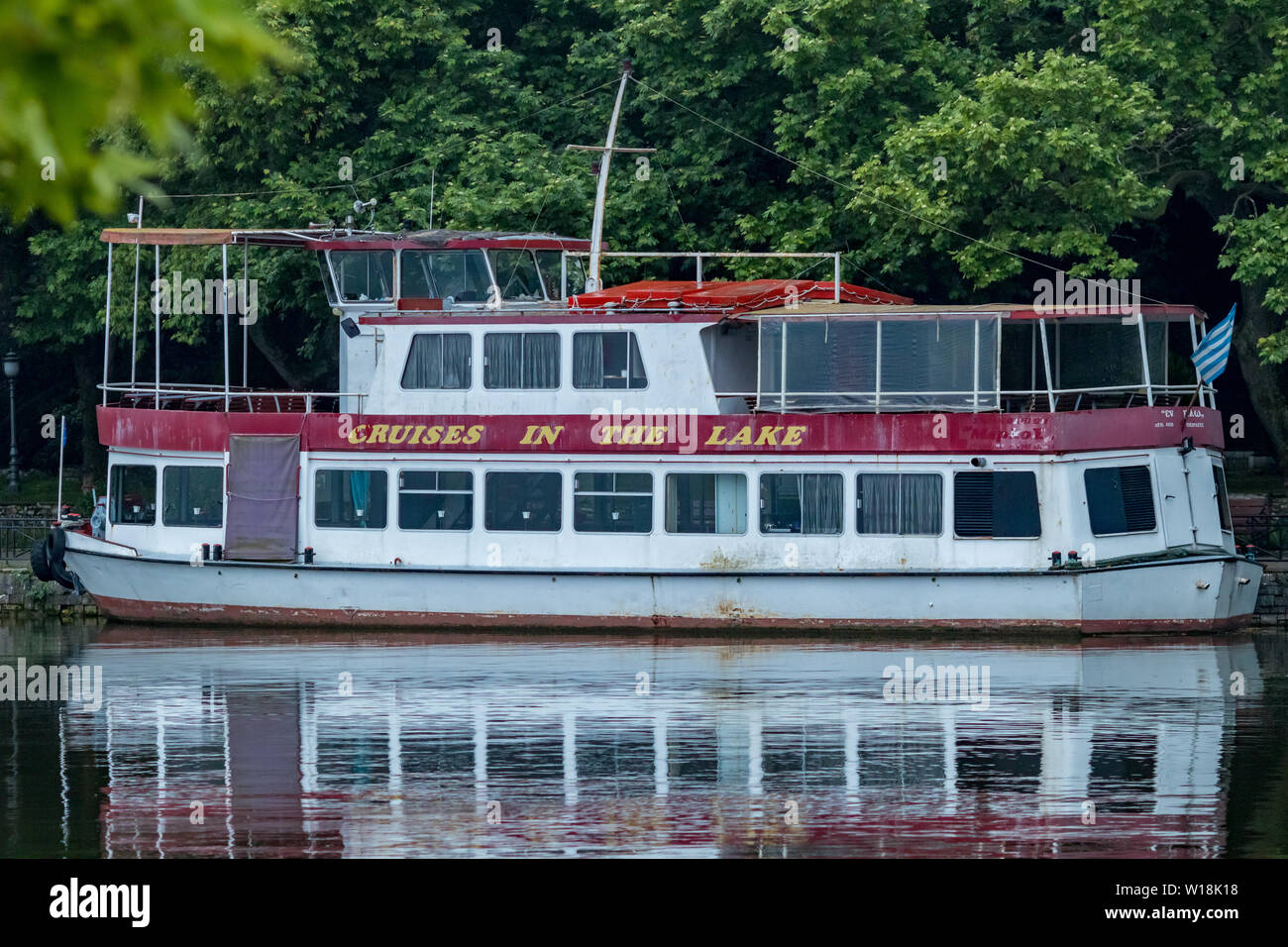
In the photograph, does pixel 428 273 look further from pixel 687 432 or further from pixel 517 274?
pixel 687 432

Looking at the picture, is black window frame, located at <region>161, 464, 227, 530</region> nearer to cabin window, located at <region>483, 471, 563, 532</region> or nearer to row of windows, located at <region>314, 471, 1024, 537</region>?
row of windows, located at <region>314, 471, 1024, 537</region>

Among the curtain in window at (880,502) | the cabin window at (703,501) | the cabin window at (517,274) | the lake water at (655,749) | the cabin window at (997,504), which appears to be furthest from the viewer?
the cabin window at (517,274)

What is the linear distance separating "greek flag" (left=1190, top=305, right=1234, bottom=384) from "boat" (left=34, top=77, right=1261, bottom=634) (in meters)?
0.53

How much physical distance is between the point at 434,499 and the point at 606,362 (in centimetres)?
349

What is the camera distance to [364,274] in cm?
2823

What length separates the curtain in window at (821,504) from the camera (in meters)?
26.1

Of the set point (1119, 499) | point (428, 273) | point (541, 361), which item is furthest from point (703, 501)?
point (1119, 499)

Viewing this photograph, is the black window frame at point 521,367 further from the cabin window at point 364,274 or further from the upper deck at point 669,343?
the cabin window at point 364,274

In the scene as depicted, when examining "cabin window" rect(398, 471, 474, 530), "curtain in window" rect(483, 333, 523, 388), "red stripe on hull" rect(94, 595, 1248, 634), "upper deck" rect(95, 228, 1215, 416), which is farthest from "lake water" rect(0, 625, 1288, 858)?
"curtain in window" rect(483, 333, 523, 388)

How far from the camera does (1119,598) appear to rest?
25.1 metres

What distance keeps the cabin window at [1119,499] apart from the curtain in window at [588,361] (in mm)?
7419

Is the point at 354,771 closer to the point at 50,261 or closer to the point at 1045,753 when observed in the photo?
the point at 1045,753

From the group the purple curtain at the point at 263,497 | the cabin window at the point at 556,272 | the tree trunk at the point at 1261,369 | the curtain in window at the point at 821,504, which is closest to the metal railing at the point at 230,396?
the purple curtain at the point at 263,497
